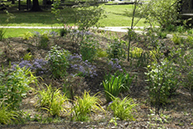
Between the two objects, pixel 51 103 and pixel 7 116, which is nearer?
pixel 7 116

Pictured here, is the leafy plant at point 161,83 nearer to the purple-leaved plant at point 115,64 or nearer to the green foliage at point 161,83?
the green foliage at point 161,83

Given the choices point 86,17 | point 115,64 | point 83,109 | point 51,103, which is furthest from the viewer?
point 86,17

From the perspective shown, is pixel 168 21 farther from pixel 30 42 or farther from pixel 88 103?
pixel 88 103

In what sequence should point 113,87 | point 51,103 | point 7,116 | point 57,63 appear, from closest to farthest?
point 7,116, point 51,103, point 113,87, point 57,63

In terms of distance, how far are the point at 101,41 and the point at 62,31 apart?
5.26 feet

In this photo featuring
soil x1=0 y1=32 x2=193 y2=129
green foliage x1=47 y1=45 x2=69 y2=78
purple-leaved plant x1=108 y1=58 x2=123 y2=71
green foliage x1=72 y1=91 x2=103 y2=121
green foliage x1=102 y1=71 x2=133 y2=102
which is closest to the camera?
soil x1=0 y1=32 x2=193 y2=129

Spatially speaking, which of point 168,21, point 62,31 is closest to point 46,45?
point 62,31

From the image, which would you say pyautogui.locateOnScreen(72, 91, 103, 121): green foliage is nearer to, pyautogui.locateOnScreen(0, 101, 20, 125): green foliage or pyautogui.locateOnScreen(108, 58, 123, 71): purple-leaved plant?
pyautogui.locateOnScreen(0, 101, 20, 125): green foliage

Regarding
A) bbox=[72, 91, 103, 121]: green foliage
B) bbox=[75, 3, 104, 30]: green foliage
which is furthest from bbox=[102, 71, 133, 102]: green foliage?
bbox=[75, 3, 104, 30]: green foliage

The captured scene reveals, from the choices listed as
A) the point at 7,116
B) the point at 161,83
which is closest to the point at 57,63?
the point at 7,116

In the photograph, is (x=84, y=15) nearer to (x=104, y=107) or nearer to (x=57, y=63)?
(x=57, y=63)

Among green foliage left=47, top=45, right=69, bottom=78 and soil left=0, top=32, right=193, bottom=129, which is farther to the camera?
green foliage left=47, top=45, right=69, bottom=78

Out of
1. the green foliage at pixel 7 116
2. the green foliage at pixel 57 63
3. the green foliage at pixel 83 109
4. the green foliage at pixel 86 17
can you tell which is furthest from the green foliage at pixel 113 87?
the green foliage at pixel 86 17

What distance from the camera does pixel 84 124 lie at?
3.34 m
